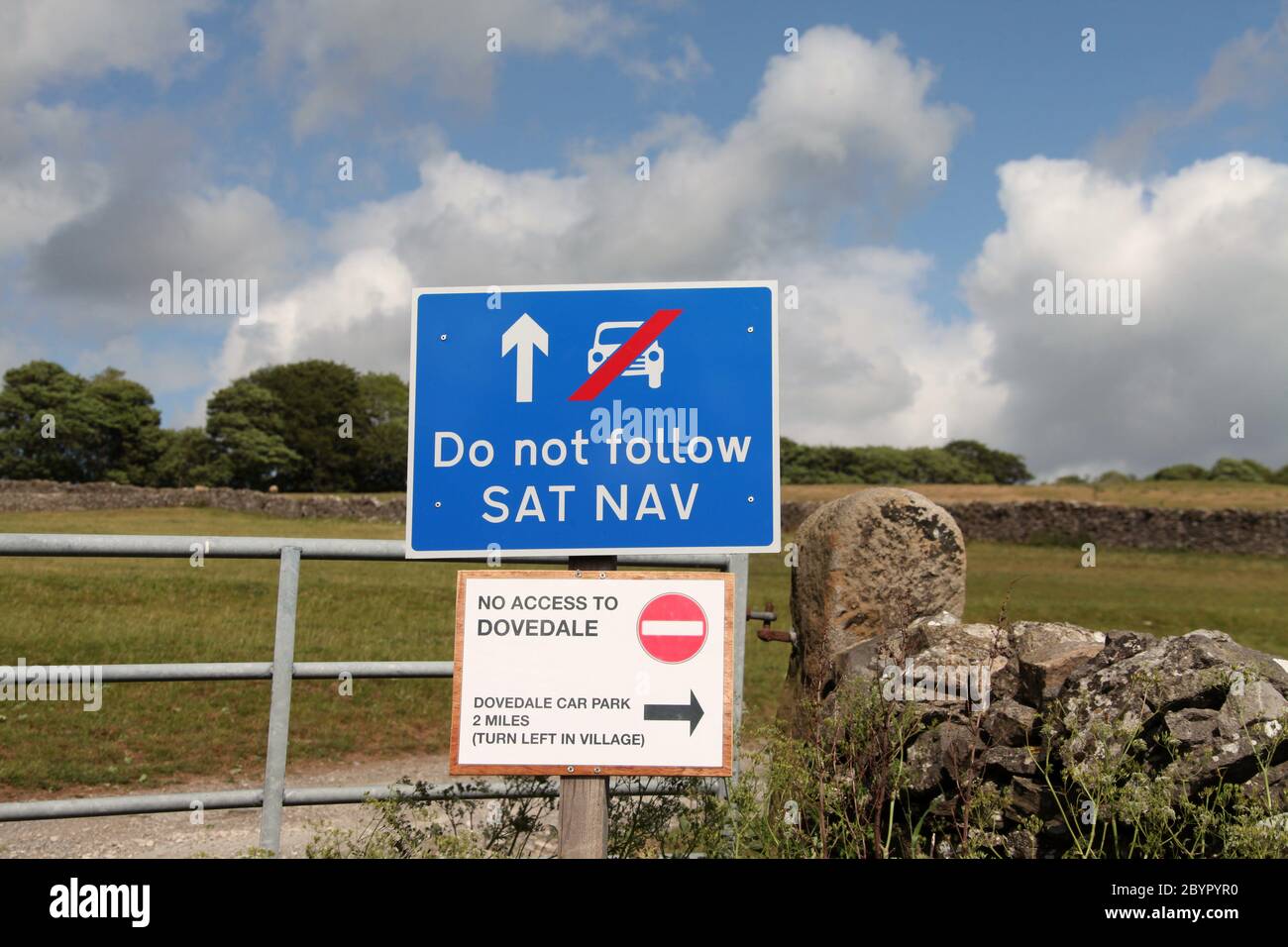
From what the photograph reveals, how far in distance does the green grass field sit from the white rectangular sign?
6.00m

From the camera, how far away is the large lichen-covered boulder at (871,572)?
6.12m

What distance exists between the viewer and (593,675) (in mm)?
2865

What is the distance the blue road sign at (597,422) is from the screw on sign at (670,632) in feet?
0.59

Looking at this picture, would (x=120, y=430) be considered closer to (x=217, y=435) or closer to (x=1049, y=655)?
(x=217, y=435)

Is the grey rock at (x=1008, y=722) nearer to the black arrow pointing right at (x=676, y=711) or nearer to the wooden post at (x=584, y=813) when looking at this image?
the black arrow pointing right at (x=676, y=711)

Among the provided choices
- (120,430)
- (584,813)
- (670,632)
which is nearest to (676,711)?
(670,632)

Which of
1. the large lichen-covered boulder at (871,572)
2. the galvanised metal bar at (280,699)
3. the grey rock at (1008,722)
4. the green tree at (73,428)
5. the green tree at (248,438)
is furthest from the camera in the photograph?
the green tree at (248,438)

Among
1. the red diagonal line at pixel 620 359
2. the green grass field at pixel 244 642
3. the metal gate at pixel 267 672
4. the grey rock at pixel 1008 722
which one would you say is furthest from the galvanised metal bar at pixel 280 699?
the green grass field at pixel 244 642

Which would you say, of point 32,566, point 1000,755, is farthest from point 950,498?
point 1000,755

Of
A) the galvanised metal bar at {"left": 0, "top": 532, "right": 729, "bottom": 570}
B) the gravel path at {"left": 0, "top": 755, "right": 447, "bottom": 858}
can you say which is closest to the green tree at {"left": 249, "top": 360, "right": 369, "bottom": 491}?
the gravel path at {"left": 0, "top": 755, "right": 447, "bottom": 858}

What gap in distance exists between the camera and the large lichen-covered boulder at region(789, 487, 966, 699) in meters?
6.12

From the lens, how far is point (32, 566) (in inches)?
635

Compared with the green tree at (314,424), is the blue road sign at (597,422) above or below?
below

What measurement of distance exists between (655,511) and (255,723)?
772cm
